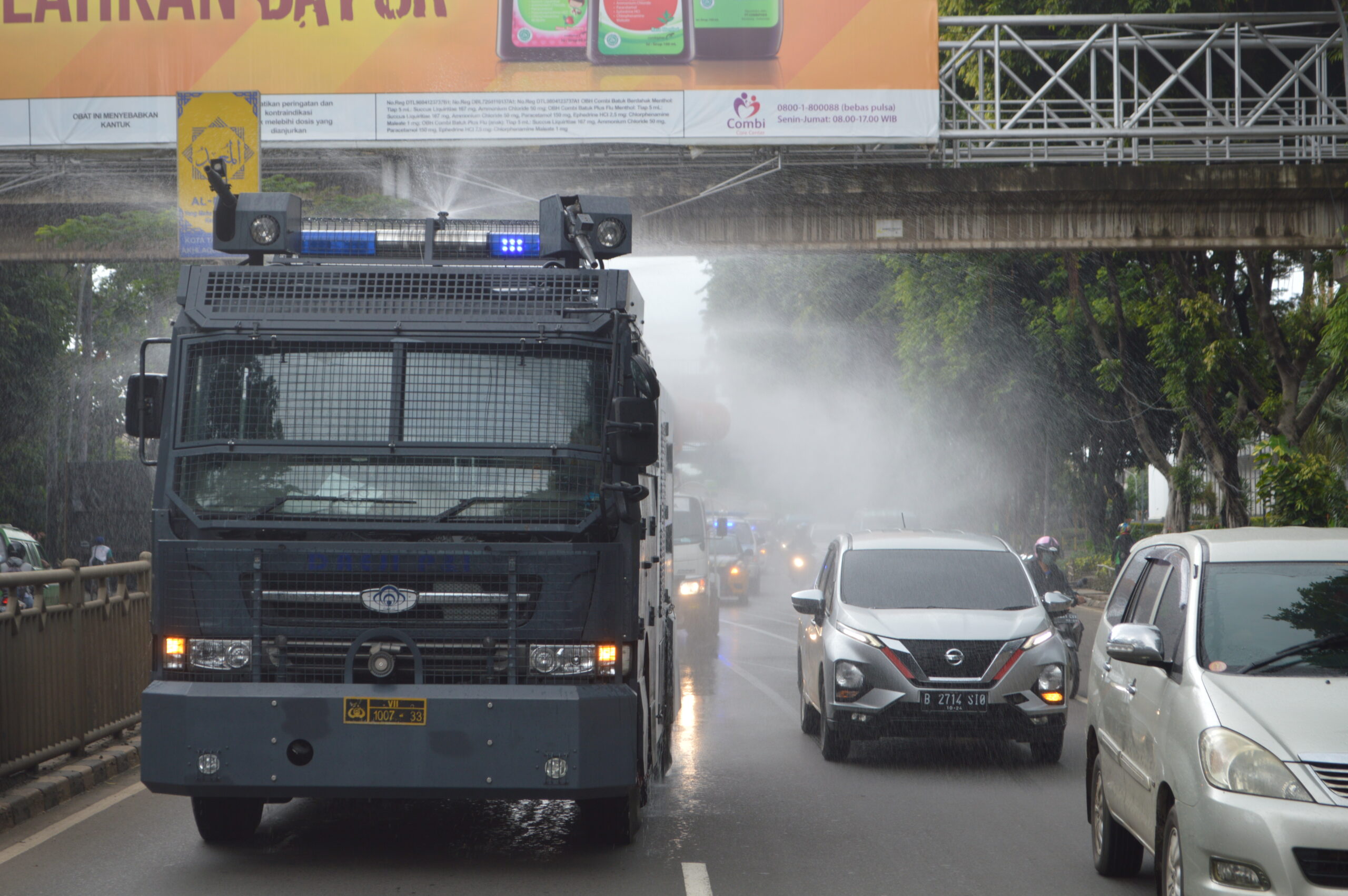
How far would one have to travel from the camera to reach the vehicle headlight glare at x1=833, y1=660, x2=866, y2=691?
10.3 meters

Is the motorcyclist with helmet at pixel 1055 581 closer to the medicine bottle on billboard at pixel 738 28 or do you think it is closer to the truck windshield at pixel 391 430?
the truck windshield at pixel 391 430

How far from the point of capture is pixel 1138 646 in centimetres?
593

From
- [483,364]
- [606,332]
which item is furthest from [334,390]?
[606,332]

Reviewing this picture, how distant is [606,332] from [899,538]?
5241 mm

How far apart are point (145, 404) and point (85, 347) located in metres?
36.6

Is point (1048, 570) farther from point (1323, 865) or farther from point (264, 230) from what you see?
point (1323, 865)

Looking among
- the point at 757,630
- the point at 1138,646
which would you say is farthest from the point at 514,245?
the point at 757,630

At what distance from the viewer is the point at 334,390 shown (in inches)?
281

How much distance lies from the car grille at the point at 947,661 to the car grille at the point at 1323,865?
541 cm

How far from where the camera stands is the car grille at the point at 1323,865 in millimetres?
4832

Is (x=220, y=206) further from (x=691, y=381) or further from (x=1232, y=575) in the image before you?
(x=691, y=381)

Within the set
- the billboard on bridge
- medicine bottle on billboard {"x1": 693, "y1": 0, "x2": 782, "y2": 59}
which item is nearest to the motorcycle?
the billboard on bridge

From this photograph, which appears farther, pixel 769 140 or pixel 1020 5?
pixel 1020 5

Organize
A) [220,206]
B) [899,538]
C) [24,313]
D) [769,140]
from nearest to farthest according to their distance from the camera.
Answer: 1. [220,206]
2. [899,538]
3. [769,140]
4. [24,313]
